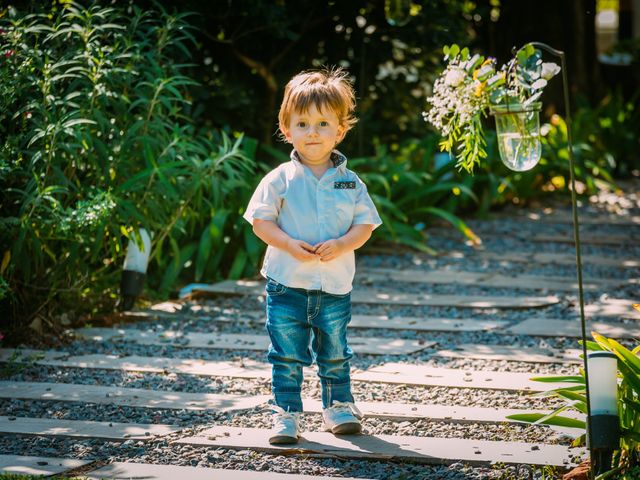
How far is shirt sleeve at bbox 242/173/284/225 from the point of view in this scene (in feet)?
10.7

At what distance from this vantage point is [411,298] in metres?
5.60

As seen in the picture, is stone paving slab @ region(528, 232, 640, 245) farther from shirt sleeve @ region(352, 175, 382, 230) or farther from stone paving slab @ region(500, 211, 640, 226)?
shirt sleeve @ region(352, 175, 382, 230)

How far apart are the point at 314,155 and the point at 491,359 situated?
57.7 inches

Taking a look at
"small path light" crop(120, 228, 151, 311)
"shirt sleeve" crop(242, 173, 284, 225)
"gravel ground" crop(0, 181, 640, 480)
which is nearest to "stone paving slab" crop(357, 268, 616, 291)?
"gravel ground" crop(0, 181, 640, 480)

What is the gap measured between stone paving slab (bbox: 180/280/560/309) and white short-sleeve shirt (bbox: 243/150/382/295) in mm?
2224

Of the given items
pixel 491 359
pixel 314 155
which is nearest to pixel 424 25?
pixel 491 359

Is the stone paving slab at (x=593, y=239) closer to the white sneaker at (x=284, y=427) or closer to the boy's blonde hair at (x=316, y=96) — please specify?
the boy's blonde hair at (x=316, y=96)

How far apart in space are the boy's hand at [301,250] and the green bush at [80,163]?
1.37 m

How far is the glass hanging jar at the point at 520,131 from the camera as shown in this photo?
2.93 meters

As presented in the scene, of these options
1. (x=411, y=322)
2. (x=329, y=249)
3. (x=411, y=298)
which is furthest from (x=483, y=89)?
(x=411, y=298)

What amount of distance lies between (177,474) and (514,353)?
1.98 metres

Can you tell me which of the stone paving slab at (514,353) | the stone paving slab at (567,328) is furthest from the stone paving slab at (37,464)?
the stone paving slab at (567,328)

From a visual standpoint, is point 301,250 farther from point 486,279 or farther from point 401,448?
point 486,279

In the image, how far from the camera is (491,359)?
427 centimetres
